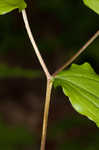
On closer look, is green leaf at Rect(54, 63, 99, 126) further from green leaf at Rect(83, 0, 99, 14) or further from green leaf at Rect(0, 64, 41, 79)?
green leaf at Rect(0, 64, 41, 79)

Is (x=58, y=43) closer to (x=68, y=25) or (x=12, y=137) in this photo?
(x=68, y=25)

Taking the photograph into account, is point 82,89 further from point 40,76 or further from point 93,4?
point 40,76

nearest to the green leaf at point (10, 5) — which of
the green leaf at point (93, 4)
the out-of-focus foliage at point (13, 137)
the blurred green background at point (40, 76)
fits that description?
the green leaf at point (93, 4)

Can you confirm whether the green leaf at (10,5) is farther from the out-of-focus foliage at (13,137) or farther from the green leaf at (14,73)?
the out-of-focus foliage at (13,137)

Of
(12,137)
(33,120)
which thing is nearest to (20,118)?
(33,120)

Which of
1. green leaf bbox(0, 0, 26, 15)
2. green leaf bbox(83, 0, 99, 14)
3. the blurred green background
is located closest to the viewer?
green leaf bbox(0, 0, 26, 15)

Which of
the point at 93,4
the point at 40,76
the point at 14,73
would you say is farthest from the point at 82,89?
the point at 40,76

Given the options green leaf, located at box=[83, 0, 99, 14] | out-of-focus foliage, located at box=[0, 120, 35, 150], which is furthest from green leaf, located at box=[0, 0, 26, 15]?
out-of-focus foliage, located at box=[0, 120, 35, 150]

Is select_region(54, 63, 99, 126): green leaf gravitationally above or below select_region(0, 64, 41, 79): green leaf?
above
